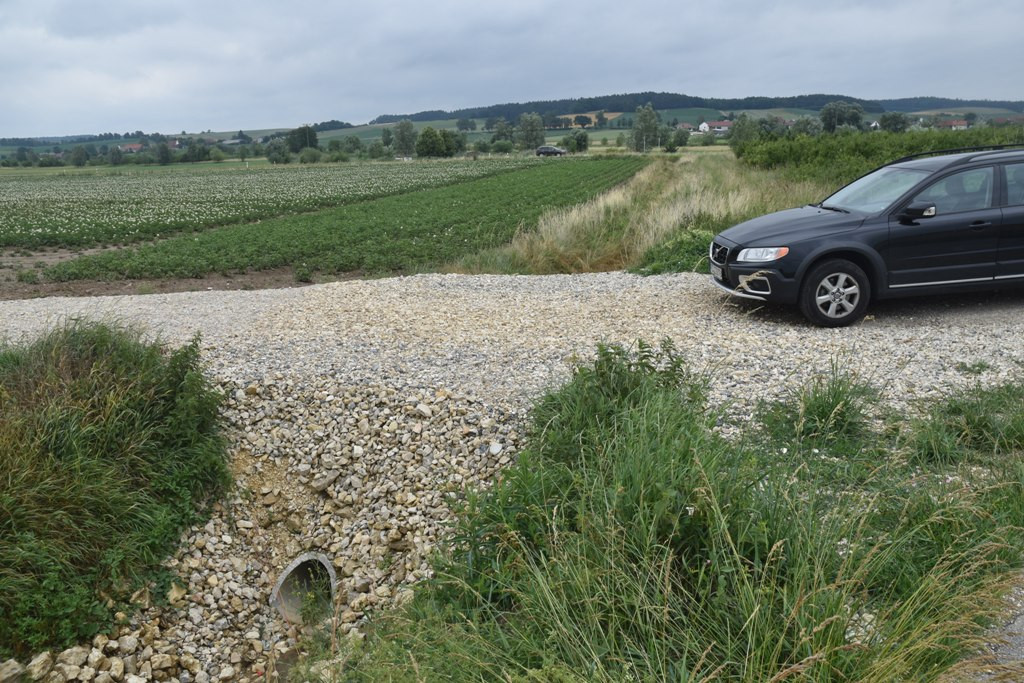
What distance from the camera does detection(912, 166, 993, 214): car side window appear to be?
8219 millimetres

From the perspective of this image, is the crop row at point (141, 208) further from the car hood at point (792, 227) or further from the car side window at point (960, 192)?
the car side window at point (960, 192)

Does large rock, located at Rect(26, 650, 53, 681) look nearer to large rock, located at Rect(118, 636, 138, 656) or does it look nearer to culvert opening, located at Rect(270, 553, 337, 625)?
large rock, located at Rect(118, 636, 138, 656)

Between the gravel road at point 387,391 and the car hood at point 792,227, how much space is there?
3.29ft

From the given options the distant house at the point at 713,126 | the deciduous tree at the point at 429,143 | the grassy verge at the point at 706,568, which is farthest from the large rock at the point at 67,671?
the distant house at the point at 713,126

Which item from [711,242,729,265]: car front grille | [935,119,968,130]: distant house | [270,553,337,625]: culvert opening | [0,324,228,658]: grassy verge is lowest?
[270,553,337,625]: culvert opening

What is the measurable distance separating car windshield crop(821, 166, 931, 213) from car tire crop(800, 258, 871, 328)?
88 centimetres

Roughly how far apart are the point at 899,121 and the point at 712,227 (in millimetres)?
62896

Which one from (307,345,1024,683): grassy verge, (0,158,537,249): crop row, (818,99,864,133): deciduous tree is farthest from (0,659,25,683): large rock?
(818,99,864,133): deciduous tree

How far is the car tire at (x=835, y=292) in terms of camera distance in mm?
8141

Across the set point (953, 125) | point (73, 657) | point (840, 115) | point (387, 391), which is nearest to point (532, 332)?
point (387, 391)

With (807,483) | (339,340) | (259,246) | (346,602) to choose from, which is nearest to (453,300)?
(339,340)

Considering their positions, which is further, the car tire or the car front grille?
the car front grille

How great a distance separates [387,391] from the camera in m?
6.79

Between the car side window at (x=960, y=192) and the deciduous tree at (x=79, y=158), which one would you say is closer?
the car side window at (x=960, y=192)
